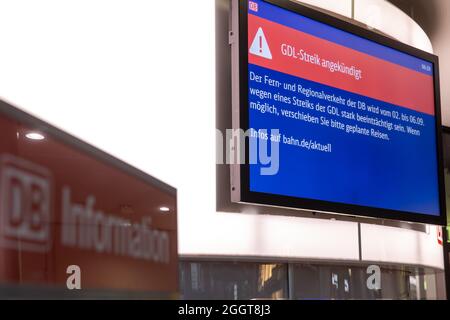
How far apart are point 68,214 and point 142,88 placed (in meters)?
1.74

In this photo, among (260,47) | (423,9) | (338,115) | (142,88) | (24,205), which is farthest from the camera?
(423,9)

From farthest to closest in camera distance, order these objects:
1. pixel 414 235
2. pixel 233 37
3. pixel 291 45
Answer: pixel 414 235 < pixel 291 45 < pixel 233 37

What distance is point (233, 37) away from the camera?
2492 millimetres

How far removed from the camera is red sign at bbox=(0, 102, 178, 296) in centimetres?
52

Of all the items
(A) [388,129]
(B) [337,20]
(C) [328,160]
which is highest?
(B) [337,20]

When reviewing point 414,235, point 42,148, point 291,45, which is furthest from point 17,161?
→ point 414,235

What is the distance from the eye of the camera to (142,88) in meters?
2.29

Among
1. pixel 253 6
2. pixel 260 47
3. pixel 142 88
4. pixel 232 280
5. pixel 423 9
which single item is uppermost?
pixel 423 9

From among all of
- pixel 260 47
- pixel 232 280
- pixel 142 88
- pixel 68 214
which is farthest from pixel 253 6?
pixel 68 214

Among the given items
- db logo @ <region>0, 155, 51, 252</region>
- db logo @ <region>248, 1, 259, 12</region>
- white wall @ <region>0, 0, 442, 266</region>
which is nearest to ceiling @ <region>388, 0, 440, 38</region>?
db logo @ <region>248, 1, 259, 12</region>

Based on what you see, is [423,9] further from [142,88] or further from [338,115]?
[142,88]

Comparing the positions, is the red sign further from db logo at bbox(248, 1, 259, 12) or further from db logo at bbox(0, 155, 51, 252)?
db logo at bbox(248, 1, 259, 12)

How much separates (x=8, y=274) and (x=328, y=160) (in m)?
2.28
